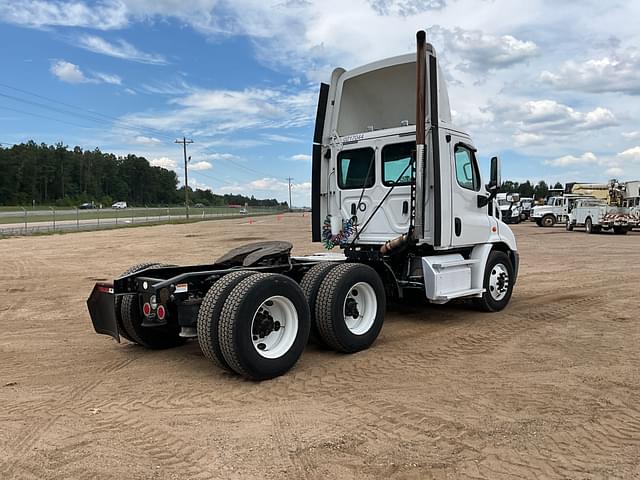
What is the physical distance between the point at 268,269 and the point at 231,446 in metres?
2.75

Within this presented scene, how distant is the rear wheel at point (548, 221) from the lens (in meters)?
39.8

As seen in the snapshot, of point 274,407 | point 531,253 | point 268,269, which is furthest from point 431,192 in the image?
point 531,253

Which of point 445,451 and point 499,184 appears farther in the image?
point 499,184

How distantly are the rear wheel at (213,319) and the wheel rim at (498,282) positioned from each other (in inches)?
195

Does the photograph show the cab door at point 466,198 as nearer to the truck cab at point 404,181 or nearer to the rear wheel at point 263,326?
the truck cab at point 404,181

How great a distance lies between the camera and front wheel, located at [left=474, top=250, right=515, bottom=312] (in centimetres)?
857

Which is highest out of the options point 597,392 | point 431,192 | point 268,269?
point 431,192

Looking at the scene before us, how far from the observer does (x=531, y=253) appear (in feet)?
64.6

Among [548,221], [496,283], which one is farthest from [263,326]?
[548,221]

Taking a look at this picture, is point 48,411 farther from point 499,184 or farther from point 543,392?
point 499,184

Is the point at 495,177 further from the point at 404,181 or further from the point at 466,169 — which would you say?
the point at 404,181

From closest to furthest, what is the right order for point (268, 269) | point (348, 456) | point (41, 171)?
point (348, 456) → point (268, 269) → point (41, 171)

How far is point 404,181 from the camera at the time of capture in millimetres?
7867

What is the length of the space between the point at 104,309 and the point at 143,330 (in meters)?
0.52
